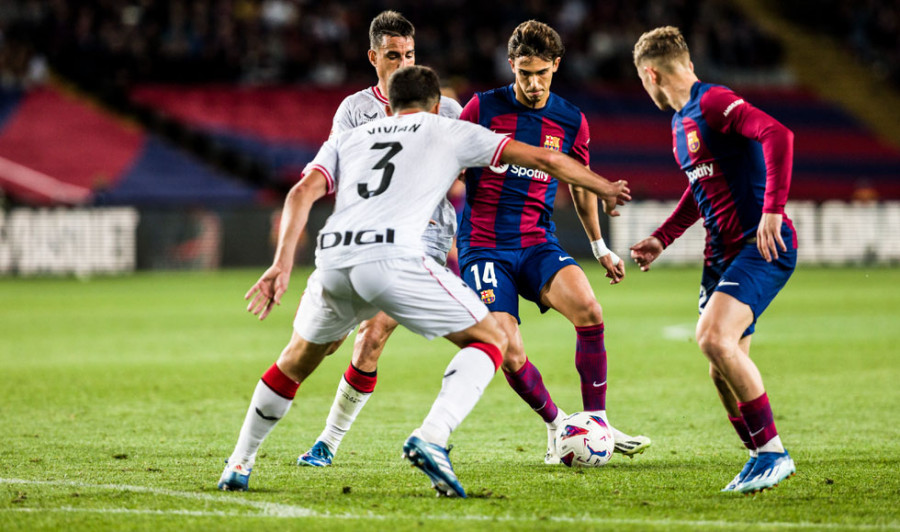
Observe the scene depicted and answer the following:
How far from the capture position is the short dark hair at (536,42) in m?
6.30

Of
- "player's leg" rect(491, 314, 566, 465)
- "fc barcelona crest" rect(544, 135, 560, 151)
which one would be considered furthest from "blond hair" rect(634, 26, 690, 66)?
"player's leg" rect(491, 314, 566, 465)

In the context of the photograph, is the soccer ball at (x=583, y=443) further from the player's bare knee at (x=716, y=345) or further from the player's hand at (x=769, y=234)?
the player's hand at (x=769, y=234)

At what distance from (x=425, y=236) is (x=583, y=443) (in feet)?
4.58

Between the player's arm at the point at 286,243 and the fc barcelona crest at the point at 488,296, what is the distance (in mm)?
1514

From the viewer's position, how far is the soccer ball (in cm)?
599

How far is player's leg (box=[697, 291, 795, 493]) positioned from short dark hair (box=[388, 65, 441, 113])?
1.65 meters

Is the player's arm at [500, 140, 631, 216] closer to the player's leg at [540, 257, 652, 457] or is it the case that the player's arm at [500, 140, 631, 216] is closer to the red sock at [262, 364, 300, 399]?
the player's leg at [540, 257, 652, 457]

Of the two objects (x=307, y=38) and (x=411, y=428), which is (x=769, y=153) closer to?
(x=411, y=428)

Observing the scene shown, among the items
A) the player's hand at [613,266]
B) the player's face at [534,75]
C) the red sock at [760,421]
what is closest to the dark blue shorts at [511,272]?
the player's hand at [613,266]

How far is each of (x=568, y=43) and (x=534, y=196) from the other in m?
24.9

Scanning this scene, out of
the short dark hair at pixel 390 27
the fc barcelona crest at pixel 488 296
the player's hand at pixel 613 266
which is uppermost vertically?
the short dark hair at pixel 390 27

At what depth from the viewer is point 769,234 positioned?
518 centimetres

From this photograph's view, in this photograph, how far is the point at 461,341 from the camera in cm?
511

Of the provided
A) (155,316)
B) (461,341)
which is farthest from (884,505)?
(155,316)
